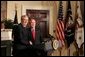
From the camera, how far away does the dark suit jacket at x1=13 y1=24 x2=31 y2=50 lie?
4.05 m

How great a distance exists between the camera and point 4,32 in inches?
155

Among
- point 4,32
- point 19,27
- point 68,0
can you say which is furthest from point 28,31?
point 68,0

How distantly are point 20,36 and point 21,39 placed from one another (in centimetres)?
5

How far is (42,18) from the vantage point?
4434 millimetres

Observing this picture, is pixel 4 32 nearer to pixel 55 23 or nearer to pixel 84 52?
pixel 55 23

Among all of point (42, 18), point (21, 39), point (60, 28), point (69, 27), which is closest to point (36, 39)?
point (21, 39)

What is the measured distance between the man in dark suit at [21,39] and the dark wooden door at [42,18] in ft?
0.98

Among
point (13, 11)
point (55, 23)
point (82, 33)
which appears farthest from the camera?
point (82, 33)

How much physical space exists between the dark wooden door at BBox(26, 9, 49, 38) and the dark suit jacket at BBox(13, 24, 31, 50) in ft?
1.13

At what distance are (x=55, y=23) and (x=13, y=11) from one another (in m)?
0.88

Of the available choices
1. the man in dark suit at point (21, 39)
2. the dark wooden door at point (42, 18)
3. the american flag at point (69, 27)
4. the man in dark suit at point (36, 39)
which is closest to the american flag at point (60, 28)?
the american flag at point (69, 27)

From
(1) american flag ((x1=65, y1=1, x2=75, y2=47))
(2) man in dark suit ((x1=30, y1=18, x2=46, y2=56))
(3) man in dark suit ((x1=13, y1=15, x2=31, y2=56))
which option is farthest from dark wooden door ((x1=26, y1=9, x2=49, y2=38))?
(1) american flag ((x1=65, y1=1, x2=75, y2=47))

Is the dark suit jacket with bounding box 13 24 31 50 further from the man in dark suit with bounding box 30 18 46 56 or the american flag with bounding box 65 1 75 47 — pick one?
the american flag with bounding box 65 1 75 47

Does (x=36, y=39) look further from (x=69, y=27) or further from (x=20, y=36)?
(x=69, y=27)
